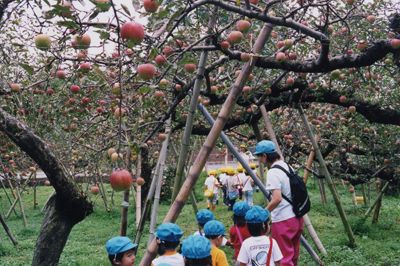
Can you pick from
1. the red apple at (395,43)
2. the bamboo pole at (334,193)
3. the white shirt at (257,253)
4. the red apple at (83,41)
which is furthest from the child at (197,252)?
the bamboo pole at (334,193)

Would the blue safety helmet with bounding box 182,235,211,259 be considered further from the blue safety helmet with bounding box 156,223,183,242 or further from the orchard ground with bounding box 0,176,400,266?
the orchard ground with bounding box 0,176,400,266

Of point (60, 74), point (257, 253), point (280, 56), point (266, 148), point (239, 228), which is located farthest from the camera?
point (239, 228)

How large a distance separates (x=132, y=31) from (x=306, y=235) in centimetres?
645

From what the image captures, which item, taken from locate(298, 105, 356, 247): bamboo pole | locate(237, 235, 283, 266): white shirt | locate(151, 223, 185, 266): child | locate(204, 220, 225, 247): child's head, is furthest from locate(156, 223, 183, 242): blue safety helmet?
locate(298, 105, 356, 247): bamboo pole

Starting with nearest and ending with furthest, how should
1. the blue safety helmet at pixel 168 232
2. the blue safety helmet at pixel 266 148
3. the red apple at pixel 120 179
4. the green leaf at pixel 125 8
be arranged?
the green leaf at pixel 125 8 < the red apple at pixel 120 179 < the blue safety helmet at pixel 168 232 < the blue safety helmet at pixel 266 148

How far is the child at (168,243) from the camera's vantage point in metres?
2.94

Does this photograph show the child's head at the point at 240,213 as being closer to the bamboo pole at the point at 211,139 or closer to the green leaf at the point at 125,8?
the bamboo pole at the point at 211,139

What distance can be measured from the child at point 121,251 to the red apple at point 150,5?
4.67 ft

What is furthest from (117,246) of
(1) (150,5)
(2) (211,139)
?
(1) (150,5)

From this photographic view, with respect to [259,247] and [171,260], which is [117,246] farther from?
[259,247]

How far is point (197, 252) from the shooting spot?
2822 mm

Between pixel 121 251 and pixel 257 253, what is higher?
pixel 121 251

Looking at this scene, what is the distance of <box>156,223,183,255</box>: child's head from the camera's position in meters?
2.94

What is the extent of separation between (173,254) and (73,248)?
231 inches
